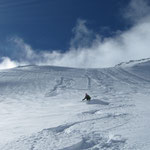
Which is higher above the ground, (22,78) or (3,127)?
(22,78)

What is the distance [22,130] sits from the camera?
9.70 m

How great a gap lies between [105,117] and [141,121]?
177 cm

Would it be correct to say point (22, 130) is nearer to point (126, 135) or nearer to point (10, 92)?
point (126, 135)

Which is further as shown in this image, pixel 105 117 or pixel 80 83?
pixel 80 83

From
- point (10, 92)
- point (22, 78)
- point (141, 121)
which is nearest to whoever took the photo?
point (141, 121)

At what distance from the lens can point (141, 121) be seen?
31.2ft

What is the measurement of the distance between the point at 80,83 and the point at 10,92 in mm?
8721

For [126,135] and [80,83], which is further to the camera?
[80,83]

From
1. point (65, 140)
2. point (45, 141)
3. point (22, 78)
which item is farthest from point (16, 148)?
point (22, 78)

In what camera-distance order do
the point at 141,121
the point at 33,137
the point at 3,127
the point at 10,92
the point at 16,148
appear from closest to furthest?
the point at 16,148
the point at 33,137
the point at 141,121
the point at 3,127
the point at 10,92

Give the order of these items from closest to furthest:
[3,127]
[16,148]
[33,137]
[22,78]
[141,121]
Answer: [16,148] < [33,137] < [141,121] < [3,127] < [22,78]

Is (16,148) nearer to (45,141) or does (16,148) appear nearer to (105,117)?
(45,141)

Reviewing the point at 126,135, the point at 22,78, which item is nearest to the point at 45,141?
the point at 126,135

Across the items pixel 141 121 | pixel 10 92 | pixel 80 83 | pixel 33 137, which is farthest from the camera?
pixel 80 83
